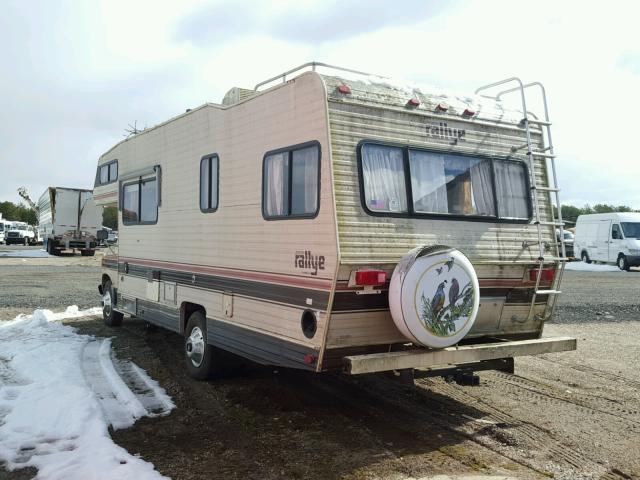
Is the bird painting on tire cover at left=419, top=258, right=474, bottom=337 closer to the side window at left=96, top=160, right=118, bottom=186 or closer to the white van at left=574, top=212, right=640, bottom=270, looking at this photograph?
the side window at left=96, top=160, right=118, bottom=186

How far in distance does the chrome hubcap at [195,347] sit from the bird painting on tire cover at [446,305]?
10.1ft

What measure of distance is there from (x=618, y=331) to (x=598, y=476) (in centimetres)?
681

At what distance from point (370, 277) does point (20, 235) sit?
49714 millimetres

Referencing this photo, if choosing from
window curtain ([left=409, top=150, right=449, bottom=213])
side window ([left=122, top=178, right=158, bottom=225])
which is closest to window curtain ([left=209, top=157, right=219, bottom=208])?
side window ([left=122, top=178, right=158, bottom=225])

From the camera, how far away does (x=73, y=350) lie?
8.28 meters

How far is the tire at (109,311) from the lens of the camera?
33.8 ft

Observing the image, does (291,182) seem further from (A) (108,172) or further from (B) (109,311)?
(B) (109,311)

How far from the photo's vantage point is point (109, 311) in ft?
34.2

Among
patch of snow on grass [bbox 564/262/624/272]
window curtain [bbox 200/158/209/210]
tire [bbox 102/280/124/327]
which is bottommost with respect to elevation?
tire [bbox 102/280/124/327]

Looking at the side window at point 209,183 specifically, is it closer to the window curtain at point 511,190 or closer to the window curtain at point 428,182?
the window curtain at point 428,182

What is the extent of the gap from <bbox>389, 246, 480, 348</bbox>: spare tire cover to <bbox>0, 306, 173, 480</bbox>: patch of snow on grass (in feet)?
7.32

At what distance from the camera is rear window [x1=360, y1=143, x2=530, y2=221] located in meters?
5.20

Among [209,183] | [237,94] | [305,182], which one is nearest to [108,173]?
[209,183]

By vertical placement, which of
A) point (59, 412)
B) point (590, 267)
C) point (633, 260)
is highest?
point (633, 260)
